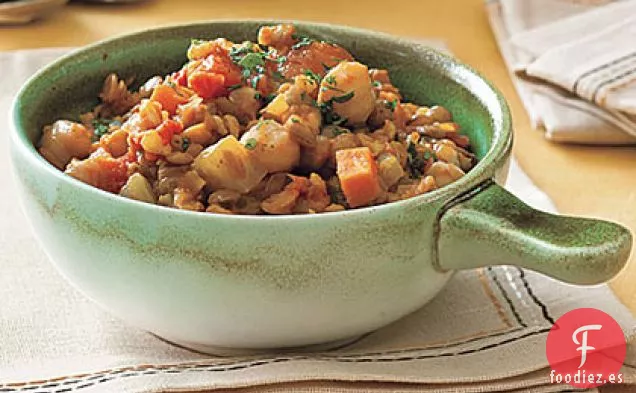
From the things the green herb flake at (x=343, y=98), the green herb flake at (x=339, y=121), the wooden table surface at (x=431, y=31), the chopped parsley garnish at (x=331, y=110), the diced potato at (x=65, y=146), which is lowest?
the wooden table surface at (x=431, y=31)

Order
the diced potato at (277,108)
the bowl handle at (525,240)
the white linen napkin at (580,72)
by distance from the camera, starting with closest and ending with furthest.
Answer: the bowl handle at (525,240)
the diced potato at (277,108)
the white linen napkin at (580,72)

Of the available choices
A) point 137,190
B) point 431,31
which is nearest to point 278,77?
point 137,190

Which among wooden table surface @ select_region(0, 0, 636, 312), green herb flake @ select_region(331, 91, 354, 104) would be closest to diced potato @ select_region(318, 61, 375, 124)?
green herb flake @ select_region(331, 91, 354, 104)

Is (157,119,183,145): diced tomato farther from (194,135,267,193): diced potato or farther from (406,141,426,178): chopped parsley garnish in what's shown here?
(406,141,426,178): chopped parsley garnish

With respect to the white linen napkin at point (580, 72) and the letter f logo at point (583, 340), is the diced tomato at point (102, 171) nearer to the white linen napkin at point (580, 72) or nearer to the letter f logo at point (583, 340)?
the letter f logo at point (583, 340)

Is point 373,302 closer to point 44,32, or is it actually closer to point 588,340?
point 588,340

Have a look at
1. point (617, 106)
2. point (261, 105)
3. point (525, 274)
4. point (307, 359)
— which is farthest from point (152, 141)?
point (617, 106)

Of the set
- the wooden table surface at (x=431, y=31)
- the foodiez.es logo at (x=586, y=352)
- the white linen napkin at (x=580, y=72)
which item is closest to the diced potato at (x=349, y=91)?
the foodiez.es logo at (x=586, y=352)
